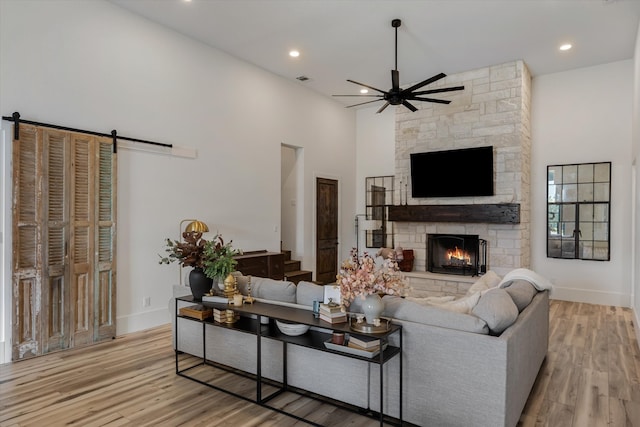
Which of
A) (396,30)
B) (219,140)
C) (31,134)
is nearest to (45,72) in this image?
(31,134)

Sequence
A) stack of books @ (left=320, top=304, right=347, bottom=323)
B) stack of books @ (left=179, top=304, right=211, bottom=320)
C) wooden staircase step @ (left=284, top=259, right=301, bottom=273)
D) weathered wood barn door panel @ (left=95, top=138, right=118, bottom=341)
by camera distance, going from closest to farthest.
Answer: stack of books @ (left=320, top=304, right=347, bottom=323) → stack of books @ (left=179, top=304, right=211, bottom=320) → weathered wood barn door panel @ (left=95, top=138, right=118, bottom=341) → wooden staircase step @ (left=284, top=259, right=301, bottom=273)

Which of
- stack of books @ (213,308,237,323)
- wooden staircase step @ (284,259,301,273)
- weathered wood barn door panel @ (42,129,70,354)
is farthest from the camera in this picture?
wooden staircase step @ (284,259,301,273)

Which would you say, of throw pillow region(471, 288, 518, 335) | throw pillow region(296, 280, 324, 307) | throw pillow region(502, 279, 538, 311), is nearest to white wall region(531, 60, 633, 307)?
throw pillow region(502, 279, 538, 311)

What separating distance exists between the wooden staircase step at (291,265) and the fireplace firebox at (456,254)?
241 centimetres

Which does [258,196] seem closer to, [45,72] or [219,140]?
[219,140]

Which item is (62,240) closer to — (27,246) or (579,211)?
(27,246)

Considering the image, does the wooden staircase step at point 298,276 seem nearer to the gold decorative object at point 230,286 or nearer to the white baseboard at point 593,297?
the gold decorative object at point 230,286

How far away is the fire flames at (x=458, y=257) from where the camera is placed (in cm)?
666

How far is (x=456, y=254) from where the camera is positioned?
6.79 meters

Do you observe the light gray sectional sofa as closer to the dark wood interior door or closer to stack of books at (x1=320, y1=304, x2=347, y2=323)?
stack of books at (x1=320, y1=304, x2=347, y2=323)

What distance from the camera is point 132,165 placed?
15.5 feet

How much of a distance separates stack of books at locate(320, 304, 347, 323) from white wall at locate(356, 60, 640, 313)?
5.20 m

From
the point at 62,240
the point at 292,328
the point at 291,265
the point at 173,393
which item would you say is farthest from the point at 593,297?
the point at 62,240

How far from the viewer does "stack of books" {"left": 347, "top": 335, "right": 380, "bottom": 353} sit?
2459 mm
